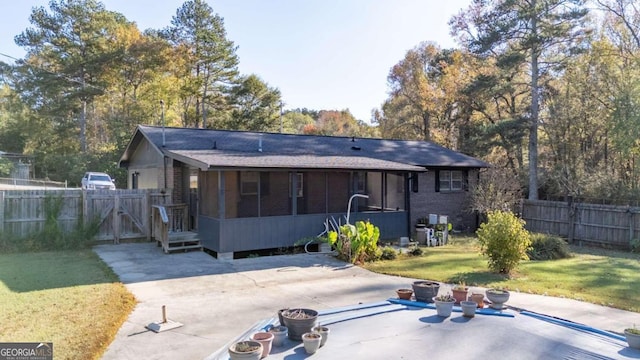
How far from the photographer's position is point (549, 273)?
9.68 metres

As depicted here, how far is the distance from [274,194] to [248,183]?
0.97 meters

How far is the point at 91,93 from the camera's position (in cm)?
3052

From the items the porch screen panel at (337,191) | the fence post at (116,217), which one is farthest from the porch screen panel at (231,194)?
the fence post at (116,217)

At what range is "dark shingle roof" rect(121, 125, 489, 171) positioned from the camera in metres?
12.0

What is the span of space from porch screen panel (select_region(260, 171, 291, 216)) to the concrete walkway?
2.89m

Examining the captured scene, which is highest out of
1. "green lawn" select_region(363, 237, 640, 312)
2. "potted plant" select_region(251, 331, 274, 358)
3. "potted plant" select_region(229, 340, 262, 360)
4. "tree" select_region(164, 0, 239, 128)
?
"tree" select_region(164, 0, 239, 128)

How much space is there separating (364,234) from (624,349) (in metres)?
6.74

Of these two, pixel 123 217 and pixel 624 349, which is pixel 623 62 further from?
pixel 123 217

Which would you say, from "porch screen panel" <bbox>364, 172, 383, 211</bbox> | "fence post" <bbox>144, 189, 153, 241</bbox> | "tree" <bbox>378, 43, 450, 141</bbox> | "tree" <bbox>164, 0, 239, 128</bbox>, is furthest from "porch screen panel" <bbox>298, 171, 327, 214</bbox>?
"tree" <bbox>164, 0, 239, 128</bbox>

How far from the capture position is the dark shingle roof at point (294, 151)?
1195 cm

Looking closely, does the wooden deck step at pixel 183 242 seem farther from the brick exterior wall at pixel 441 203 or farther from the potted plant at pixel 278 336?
the brick exterior wall at pixel 441 203

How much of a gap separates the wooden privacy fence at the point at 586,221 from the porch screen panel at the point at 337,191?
8235mm

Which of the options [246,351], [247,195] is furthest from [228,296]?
[247,195]

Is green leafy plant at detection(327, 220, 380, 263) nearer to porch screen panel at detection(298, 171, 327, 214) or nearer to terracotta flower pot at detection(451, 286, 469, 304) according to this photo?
porch screen panel at detection(298, 171, 327, 214)
